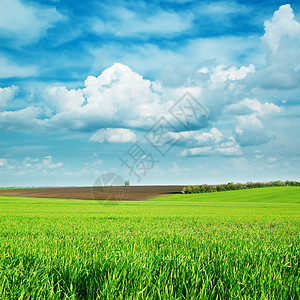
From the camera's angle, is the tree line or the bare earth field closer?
the bare earth field

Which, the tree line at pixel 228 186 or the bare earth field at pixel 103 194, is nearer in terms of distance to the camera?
the bare earth field at pixel 103 194

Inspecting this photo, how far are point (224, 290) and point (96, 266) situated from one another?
A: 1723 mm

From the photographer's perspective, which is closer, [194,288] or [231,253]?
[194,288]

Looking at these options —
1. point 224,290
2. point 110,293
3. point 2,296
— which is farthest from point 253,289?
point 2,296

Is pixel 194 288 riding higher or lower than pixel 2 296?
lower

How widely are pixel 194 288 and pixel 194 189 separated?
243ft

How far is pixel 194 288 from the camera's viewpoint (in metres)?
3.12

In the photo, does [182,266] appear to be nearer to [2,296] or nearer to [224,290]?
→ [224,290]

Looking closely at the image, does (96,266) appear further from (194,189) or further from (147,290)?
(194,189)

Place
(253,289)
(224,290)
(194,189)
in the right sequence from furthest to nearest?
(194,189)
(224,290)
(253,289)

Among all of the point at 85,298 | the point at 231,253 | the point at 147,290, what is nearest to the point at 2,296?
the point at 85,298

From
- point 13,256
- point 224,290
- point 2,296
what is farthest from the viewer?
point 13,256

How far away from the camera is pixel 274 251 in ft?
16.9

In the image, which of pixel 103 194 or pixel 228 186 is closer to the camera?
pixel 103 194
